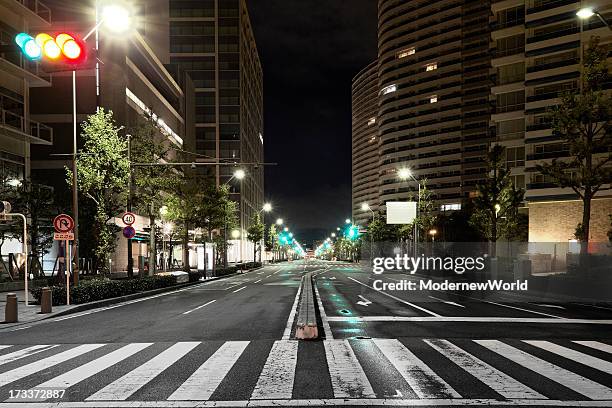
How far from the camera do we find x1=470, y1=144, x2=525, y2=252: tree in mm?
33656

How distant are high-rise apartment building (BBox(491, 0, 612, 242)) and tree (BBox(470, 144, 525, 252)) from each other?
14.0 ft

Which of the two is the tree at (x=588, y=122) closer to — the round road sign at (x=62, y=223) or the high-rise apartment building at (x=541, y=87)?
the high-rise apartment building at (x=541, y=87)

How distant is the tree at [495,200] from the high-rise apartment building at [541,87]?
4.27 metres

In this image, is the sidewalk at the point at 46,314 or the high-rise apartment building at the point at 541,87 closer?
the sidewalk at the point at 46,314

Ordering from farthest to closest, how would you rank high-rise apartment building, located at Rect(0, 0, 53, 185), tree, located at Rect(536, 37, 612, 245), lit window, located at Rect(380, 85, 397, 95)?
lit window, located at Rect(380, 85, 397, 95)
high-rise apartment building, located at Rect(0, 0, 53, 185)
tree, located at Rect(536, 37, 612, 245)

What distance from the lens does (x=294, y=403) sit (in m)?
6.00

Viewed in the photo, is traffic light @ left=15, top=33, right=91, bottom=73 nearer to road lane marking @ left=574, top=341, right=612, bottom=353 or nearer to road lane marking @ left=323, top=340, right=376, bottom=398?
road lane marking @ left=323, top=340, right=376, bottom=398

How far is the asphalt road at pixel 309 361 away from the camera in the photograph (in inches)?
249

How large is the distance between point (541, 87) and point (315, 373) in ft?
158

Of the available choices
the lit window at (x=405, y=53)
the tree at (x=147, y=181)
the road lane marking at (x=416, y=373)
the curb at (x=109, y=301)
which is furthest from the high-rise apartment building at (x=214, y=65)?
the road lane marking at (x=416, y=373)

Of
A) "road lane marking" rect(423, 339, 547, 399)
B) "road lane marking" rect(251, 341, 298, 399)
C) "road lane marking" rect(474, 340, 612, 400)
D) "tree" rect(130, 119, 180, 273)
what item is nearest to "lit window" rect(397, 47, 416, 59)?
"tree" rect(130, 119, 180, 273)

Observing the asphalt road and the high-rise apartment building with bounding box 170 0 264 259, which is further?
the high-rise apartment building with bounding box 170 0 264 259

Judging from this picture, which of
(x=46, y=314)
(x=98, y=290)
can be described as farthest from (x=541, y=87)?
(x=46, y=314)

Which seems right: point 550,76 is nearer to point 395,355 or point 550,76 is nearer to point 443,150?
point 395,355
